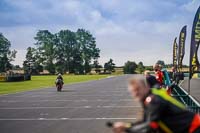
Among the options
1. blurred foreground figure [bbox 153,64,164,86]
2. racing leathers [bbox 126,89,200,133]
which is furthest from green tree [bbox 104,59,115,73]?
racing leathers [bbox 126,89,200,133]

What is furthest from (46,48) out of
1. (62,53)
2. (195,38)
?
(195,38)

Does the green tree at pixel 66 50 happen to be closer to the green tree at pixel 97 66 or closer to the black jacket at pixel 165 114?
the green tree at pixel 97 66

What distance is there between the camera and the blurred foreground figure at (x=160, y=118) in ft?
17.3

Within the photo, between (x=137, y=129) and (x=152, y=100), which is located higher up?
(x=152, y=100)

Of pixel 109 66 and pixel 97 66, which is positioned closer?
pixel 97 66

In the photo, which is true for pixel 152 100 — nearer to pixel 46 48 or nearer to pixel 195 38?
pixel 195 38

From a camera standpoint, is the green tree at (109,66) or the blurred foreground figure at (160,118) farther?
the green tree at (109,66)

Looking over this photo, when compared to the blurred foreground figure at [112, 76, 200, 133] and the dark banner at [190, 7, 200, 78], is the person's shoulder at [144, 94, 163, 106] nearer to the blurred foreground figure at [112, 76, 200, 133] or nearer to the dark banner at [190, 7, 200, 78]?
→ the blurred foreground figure at [112, 76, 200, 133]

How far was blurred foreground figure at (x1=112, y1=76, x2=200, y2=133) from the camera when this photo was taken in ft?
A: 17.3

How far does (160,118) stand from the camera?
5.31m

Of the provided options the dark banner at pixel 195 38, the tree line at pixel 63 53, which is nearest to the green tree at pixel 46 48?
the tree line at pixel 63 53

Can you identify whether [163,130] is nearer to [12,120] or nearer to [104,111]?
[12,120]

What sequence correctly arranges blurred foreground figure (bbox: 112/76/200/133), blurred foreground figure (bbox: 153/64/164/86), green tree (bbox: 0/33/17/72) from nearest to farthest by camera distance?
blurred foreground figure (bbox: 112/76/200/133), blurred foreground figure (bbox: 153/64/164/86), green tree (bbox: 0/33/17/72)

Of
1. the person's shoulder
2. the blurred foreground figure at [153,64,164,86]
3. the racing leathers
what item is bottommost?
the racing leathers
